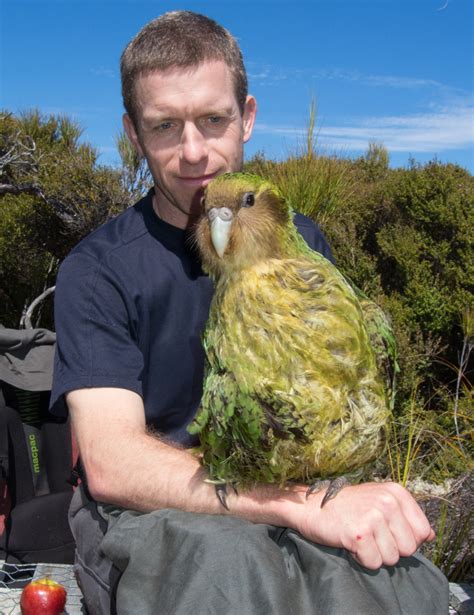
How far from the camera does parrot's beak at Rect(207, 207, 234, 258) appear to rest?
2.08 metres

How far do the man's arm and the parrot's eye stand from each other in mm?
822

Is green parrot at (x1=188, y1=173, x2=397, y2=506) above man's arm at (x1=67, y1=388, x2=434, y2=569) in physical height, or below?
above

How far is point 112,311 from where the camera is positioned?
8.17 ft

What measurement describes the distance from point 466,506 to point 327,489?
3.60 m

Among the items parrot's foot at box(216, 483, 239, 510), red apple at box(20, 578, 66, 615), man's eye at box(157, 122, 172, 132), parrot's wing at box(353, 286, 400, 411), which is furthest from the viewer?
red apple at box(20, 578, 66, 615)

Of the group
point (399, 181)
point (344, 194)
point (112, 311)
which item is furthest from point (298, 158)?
point (112, 311)

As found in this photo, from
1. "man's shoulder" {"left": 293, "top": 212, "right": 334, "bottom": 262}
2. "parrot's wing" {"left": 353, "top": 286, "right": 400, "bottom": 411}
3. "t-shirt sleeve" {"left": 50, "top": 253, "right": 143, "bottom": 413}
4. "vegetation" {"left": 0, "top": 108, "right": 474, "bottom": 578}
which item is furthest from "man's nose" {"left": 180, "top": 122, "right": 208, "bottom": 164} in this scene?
"vegetation" {"left": 0, "top": 108, "right": 474, "bottom": 578}

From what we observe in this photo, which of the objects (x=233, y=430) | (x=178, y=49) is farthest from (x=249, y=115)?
(x=233, y=430)

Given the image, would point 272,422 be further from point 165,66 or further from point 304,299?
point 165,66

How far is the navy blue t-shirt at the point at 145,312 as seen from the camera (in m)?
2.45

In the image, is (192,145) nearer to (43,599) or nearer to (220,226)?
(220,226)

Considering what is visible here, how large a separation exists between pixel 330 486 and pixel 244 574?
0.38 metres

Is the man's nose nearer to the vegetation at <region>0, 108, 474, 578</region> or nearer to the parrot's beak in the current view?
the parrot's beak

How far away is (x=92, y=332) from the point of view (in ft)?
8.00
